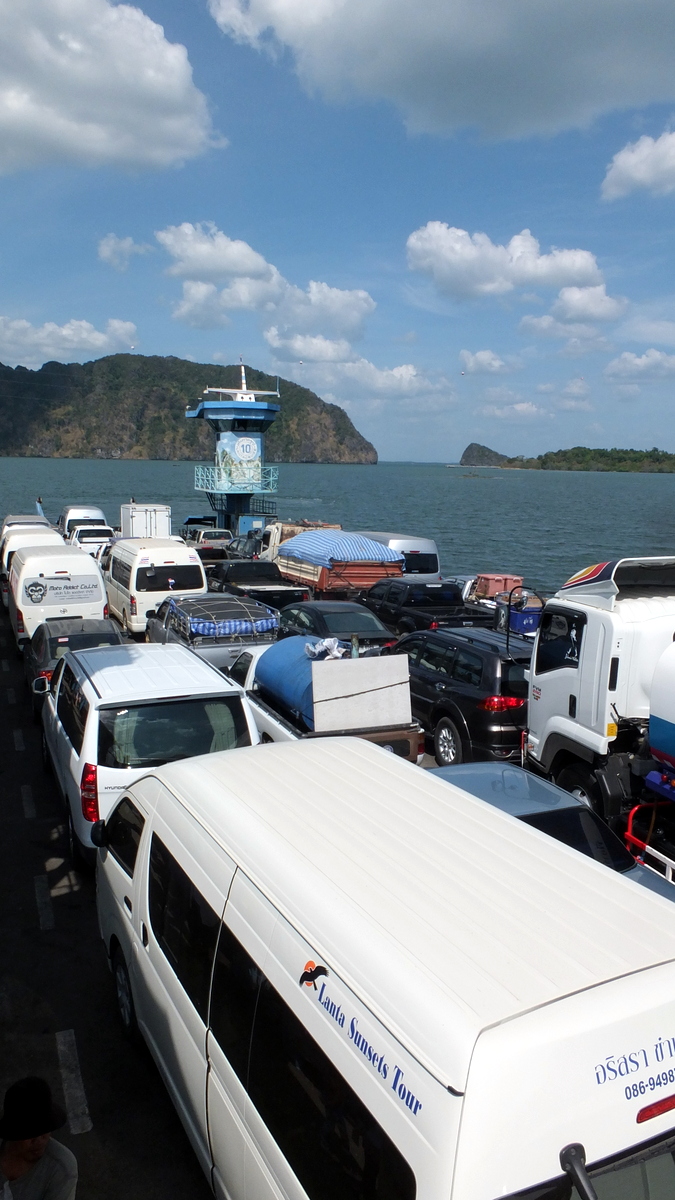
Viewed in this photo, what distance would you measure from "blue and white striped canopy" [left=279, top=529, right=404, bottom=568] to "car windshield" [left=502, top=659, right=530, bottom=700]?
12271 millimetres

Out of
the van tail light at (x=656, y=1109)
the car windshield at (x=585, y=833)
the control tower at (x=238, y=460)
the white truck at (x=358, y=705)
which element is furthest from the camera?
the control tower at (x=238, y=460)

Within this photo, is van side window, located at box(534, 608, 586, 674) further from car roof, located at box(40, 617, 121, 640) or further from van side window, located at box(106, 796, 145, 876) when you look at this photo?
car roof, located at box(40, 617, 121, 640)

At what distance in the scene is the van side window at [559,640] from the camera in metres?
8.59

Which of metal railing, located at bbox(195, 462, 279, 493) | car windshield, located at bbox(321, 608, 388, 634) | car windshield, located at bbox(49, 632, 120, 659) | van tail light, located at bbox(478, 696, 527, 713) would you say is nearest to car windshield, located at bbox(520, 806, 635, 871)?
van tail light, located at bbox(478, 696, 527, 713)

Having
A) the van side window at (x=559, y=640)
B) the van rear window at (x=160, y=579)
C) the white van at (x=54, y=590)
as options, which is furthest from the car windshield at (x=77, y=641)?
the van side window at (x=559, y=640)

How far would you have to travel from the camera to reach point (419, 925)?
2.87m

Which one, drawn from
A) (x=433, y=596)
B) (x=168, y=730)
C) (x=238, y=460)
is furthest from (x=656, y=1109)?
(x=238, y=460)

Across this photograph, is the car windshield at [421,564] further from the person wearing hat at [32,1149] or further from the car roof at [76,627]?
the person wearing hat at [32,1149]

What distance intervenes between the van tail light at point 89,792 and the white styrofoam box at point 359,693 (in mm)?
2354

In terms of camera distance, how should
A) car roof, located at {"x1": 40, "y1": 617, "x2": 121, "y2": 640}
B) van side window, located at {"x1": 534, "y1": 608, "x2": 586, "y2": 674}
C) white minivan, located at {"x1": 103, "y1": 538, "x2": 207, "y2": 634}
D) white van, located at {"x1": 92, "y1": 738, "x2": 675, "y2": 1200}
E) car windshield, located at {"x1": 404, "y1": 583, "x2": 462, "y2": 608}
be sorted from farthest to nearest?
car windshield, located at {"x1": 404, "y1": 583, "x2": 462, "y2": 608} < white minivan, located at {"x1": 103, "y1": 538, "x2": 207, "y2": 634} < car roof, located at {"x1": 40, "y1": 617, "x2": 121, "y2": 640} < van side window, located at {"x1": 534, "y1": 608, "x2": 586, "y2": 674} < white van, located at {"x1": 92, "y1": 738, "x2": 675, "y2": 1200}

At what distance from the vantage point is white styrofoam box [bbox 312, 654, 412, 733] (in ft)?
27.5

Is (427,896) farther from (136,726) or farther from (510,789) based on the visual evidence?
(136,726)

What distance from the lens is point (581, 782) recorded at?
8.62m

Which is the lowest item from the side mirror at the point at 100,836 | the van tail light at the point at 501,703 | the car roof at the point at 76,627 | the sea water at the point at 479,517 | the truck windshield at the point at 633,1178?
the sea water at the point at 479,517
